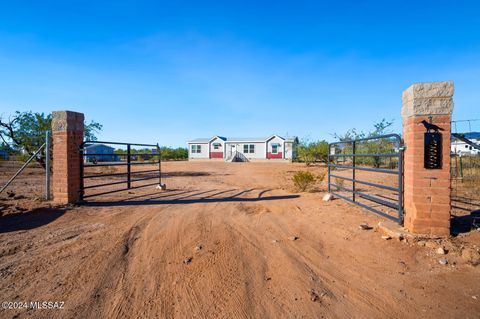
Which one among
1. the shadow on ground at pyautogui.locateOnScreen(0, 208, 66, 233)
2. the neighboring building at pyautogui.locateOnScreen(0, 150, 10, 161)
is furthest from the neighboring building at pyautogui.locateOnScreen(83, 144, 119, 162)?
the neighboring building at pyautogui.locateOnScreen(0, 150, 10, 161)

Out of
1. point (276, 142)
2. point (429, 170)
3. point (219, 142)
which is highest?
point (219, 142)

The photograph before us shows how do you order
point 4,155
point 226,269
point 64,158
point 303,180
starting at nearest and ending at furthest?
point 226,269 → point 64,158 → point 303,180 → point 4,155

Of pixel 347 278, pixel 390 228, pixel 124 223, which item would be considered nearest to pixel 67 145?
pixel 124 223

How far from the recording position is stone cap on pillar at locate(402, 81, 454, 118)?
3822 mm

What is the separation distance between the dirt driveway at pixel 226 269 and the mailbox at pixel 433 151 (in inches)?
46.1

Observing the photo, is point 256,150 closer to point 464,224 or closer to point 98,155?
point 98,155

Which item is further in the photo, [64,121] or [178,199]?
[178,199]

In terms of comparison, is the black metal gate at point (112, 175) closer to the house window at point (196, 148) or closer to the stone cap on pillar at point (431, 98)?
the stone cap on pillar at point (431, 98)

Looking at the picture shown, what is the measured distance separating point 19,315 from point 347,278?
10.6 ft

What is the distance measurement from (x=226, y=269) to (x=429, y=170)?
3.47 metres

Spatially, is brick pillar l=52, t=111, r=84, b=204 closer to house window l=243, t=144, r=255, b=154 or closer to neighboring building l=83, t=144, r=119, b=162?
neighboring building l=83, t=144, r=119, b=162

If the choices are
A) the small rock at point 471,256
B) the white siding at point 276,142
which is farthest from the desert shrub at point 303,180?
the white siding at point 276,142

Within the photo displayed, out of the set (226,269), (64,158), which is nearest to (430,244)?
(226,269)

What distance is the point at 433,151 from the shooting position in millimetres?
3814
